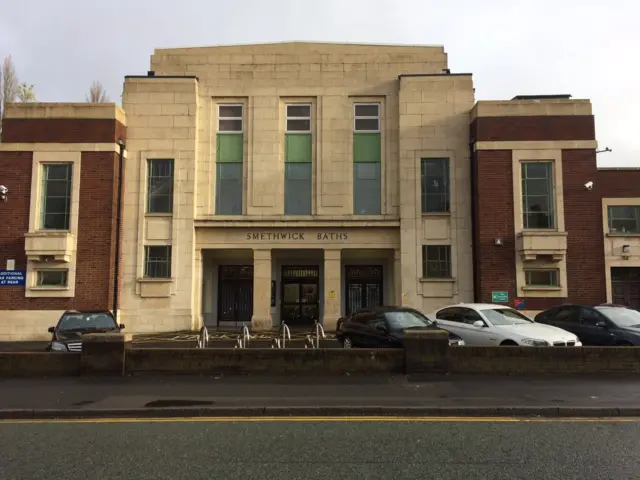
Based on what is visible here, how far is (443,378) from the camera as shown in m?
10.2

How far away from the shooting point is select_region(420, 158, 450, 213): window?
2177cm

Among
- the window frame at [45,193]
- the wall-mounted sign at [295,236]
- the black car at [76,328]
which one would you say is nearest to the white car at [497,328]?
the wall-mounted sign at [295,236]

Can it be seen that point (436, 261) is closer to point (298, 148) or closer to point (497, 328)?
point (298, 148)

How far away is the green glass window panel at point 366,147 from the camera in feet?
73.5

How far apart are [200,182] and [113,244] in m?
4.36

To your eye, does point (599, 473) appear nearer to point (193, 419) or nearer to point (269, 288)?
point (193, 419)

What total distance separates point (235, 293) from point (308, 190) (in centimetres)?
598

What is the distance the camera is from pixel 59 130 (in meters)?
20.8

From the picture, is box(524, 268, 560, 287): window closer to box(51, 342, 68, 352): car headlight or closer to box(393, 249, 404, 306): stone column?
box(393, 249, 404, 306): stone column

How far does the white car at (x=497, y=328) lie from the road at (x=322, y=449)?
419 centimetres

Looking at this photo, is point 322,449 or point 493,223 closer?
point 322,449

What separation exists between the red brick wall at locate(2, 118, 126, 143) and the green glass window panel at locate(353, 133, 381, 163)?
32.9 ft

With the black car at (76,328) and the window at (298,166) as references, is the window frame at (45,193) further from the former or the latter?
the window at (298,166)

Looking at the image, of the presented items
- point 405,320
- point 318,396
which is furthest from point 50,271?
point 318,396
